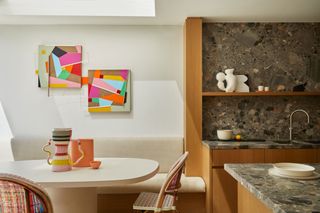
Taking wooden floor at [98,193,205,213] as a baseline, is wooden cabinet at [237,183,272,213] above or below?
above

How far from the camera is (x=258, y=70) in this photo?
3.66 metres

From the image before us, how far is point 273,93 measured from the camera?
3.41 m

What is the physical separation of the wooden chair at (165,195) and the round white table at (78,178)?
0.13 m

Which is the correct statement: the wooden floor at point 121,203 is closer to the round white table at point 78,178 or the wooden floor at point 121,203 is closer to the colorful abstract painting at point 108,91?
the round white table at point 78,178

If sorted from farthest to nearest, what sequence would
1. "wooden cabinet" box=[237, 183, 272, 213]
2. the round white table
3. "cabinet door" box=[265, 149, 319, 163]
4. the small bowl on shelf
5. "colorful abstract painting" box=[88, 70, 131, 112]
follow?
"colorful abstract painting" box=[88, 70, 131, 112] → the small bowl on shelf → "cabinet door" box=[265, 149, 319, 163] → the round white table → "wooden cabinet" box=[237, 183, 272, 213]

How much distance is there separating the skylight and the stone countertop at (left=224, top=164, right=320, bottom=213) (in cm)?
246

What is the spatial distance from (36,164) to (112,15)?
1.96m

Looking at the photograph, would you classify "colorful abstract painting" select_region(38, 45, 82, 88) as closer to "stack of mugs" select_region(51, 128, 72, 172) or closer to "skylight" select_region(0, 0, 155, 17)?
"skylight" select_region(0, 0, 155, 17)

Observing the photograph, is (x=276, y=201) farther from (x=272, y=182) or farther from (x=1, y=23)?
(x=1, y=23)

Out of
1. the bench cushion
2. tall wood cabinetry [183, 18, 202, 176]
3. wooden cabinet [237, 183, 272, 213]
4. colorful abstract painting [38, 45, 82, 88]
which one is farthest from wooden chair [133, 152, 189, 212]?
colorful abstract painting [38, 45, 82, 88]

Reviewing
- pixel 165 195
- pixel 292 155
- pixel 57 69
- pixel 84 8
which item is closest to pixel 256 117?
pixel 292 155

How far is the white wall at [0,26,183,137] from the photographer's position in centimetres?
377

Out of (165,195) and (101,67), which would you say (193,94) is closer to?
(101,67)

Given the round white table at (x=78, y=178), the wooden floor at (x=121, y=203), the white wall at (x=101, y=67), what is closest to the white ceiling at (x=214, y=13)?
the white wall at (x=101, y=67)
